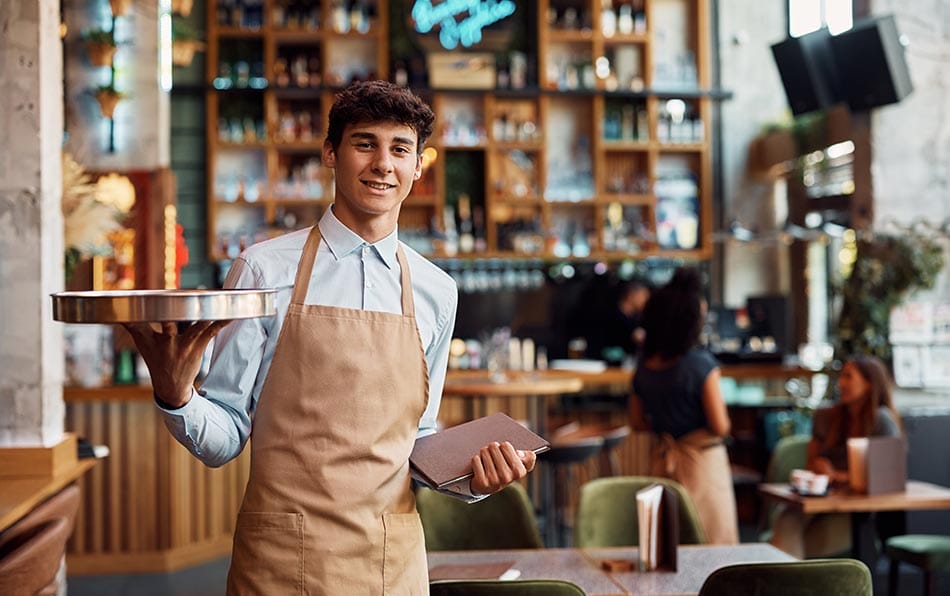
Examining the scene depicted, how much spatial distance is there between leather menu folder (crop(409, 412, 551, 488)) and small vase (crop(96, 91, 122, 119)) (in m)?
5.58

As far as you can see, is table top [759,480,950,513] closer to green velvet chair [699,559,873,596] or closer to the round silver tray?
green velvet chair [699,559,873,596]

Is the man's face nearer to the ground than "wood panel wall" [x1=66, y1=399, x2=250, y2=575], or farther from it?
farther from it

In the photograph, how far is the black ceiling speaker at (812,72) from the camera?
7707 mm

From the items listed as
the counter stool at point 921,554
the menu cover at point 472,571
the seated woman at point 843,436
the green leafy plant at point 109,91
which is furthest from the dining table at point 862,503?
the green leafy plant at point 109,91

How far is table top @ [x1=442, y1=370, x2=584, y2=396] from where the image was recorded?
19.9 feet

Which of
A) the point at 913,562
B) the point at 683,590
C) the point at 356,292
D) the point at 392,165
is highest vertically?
the point at 392,165

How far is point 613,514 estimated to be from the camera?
422cm

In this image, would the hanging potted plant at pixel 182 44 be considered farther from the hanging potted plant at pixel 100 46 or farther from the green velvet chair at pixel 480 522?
the green velvet chair at pixel 480 522

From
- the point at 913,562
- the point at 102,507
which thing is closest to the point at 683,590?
the point at 913,562

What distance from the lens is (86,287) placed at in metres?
6.84

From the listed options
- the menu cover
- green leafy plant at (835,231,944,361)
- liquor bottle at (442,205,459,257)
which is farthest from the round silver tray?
liquor bottle at (442,205,459,257)

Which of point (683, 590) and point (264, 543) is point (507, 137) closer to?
point (683, 590)

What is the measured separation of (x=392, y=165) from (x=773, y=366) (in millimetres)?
6508

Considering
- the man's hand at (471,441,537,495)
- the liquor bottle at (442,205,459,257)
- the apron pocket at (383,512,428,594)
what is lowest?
the apron pocket at (383,512,428,594)
